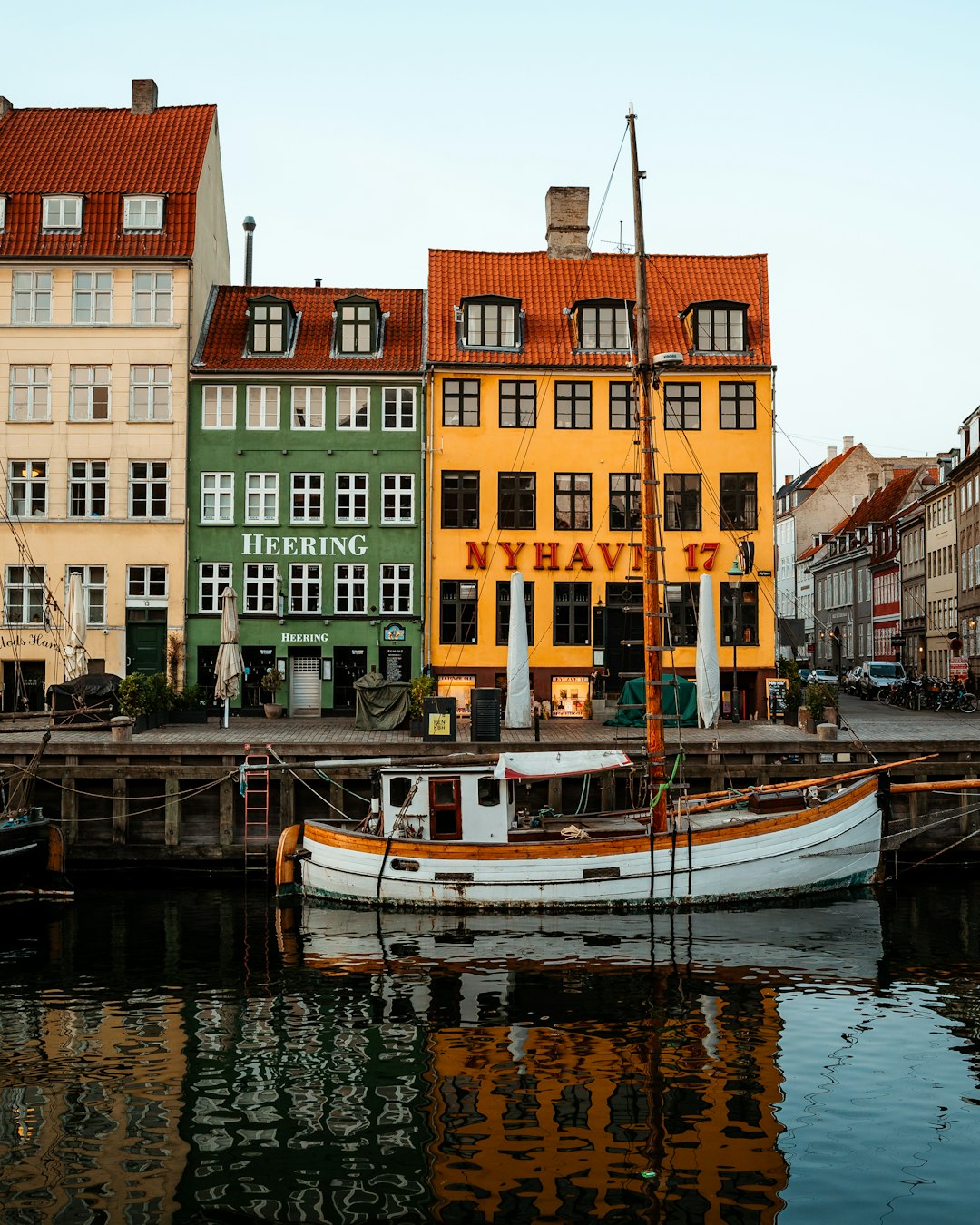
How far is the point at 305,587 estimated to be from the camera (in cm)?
4881

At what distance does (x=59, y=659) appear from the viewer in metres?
48.1

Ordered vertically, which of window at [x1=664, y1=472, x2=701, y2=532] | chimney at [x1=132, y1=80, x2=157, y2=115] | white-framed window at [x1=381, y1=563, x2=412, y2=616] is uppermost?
chimney at [x1=132, y1=80, x2=157, y2=115]

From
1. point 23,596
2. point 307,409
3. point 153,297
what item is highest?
point 153,297

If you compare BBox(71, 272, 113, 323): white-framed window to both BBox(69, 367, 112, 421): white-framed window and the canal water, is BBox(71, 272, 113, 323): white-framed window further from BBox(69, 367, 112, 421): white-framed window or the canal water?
the canal water

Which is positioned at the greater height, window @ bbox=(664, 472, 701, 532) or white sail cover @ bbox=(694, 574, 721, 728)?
window @ bbox=(664, 472, 701, 532)

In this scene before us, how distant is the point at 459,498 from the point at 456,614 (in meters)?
4.33

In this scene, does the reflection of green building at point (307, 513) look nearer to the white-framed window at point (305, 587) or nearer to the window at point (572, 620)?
the white-framed window at point (305, 587)

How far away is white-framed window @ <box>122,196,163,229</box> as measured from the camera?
4991 cm

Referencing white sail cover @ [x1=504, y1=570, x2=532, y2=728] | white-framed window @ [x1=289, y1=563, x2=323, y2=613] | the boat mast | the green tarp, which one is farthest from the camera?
white-framed window @ [x1=289, y1=563, x2=323, y2=613]

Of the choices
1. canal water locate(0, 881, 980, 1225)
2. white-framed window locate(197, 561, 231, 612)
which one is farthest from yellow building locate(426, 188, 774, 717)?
canal water locate(0, 881, 980, 1225)

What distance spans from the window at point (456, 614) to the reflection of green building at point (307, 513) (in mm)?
894

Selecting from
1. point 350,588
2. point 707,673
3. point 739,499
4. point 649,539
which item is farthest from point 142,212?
point 649,539

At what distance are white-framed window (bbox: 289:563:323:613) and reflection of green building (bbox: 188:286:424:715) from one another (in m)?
0.05

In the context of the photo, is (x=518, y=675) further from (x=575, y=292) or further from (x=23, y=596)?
(x=23, y=596)
